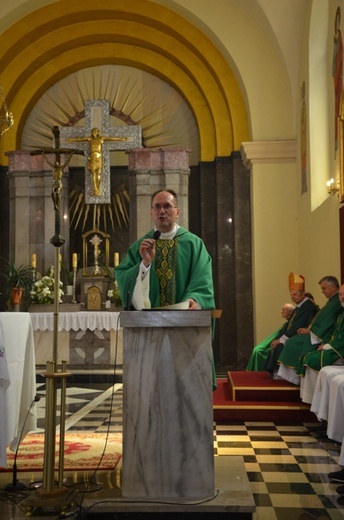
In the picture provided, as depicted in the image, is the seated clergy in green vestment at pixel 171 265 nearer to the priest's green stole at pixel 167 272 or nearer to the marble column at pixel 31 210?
the priest's green stole at pixel 167 272

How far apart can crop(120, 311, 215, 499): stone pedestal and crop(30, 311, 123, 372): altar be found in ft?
23.2

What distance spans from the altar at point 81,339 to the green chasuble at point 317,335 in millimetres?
3896

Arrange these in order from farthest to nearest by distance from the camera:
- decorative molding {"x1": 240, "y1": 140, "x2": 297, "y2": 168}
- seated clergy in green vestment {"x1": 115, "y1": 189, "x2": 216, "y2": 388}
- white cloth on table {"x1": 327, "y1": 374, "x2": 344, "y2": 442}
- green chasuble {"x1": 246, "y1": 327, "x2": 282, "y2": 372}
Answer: decorative molding {"x1": 240, "y1": 140, "x2": 297, "y2": 168} < green chasuble {"x1": 246, "y1": 327, "x2": 282, "y2": 372} < white cloth on table {"x1": 327, "y1": 374, "x2": 344, "y2": 442} < seated clergy in green vestment {"x1": 115, "y1": 189, "x2": 216, "y2": 388}

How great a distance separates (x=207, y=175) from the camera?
44.8ft

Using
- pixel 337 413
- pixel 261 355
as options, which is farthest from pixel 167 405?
pixel 261 355

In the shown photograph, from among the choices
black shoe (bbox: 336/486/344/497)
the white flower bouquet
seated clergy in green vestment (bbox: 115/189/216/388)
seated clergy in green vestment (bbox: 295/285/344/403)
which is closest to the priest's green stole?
seated clergy in green vestment (bbox: 115/189/216/388)

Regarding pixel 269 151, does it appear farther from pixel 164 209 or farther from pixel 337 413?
pixel 164 209

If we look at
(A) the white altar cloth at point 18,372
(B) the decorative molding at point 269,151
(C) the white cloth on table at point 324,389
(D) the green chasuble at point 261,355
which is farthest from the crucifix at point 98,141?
(A) the white altar cloth at point 18,372

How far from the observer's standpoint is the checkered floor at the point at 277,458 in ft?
13.2

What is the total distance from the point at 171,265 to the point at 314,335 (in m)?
3.03

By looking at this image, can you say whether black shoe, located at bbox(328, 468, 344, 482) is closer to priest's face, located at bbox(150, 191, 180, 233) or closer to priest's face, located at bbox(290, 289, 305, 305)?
priest's face, located at bbox(150, 191, 180, 233)

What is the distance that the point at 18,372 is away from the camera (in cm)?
482

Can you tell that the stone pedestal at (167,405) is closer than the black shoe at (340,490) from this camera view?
Yes

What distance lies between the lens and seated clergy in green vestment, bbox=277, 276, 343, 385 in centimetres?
698
